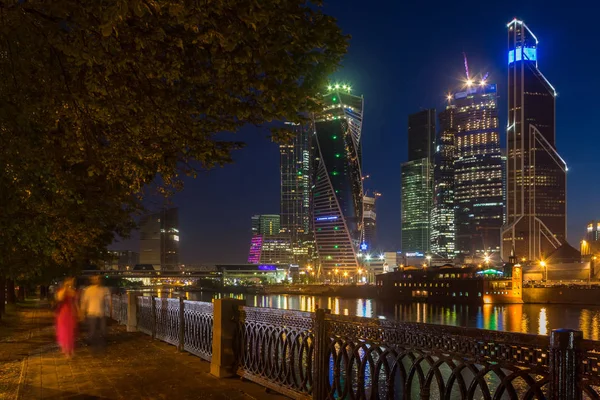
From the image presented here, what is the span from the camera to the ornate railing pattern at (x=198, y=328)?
9.17 meters

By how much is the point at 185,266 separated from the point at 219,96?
489ft

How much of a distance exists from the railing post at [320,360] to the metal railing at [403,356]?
0.5 inches

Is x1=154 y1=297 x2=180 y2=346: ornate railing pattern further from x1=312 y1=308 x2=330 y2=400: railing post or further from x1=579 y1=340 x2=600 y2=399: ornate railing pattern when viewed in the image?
x1=579 y1=340 x2=600 y2=399: ornate railing pattern

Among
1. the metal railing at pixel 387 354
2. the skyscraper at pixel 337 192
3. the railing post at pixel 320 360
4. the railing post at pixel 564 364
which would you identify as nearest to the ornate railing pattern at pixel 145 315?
the metal railing at pixel 387 354

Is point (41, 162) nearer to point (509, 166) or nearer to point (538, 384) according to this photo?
point (538, 384)

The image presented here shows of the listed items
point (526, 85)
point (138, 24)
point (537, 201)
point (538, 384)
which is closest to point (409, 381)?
point (538, 384)

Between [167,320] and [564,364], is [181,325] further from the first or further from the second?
[564,364]

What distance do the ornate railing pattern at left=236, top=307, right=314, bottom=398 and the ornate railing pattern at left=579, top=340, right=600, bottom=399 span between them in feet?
11.1

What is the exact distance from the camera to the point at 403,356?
4.77m

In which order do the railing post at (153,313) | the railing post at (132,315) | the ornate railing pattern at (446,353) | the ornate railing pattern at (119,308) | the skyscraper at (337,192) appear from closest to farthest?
the ornate railing pattern at (446,353) → the railing post at (153,313) → the railing post at (132,315) → the ornate railing pattern at (119,308) → the skyscraper at (337,192)

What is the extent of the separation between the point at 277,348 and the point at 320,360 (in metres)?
1.19

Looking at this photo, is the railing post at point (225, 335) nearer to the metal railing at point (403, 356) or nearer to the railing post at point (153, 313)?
the metal railing at point (403, 356)

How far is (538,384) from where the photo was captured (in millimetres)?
3521

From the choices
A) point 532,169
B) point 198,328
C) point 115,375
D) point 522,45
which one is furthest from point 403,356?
point 522,45
